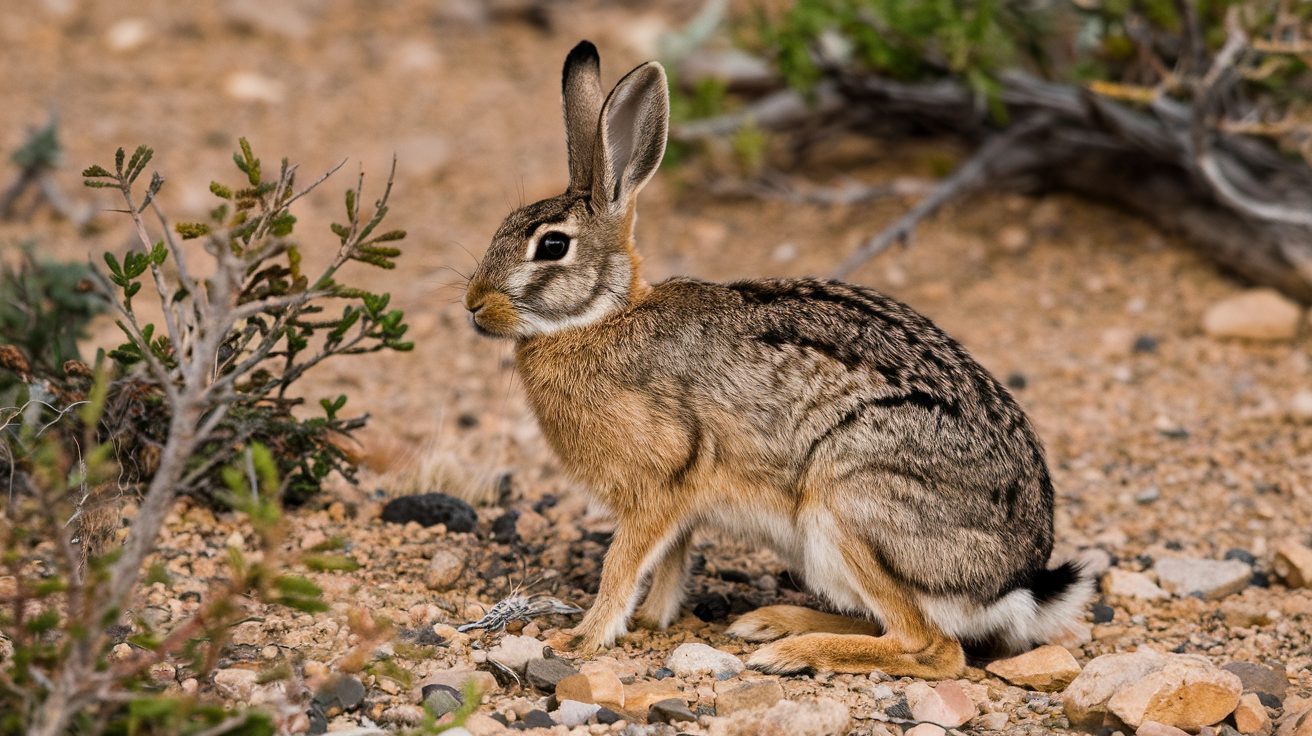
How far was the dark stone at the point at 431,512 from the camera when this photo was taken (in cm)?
601

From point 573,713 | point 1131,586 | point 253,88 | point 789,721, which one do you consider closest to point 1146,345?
point 1131,586

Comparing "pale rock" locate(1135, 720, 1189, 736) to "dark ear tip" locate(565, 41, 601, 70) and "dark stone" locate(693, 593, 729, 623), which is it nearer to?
"dark stone" locate(693, 593, 729, 623)

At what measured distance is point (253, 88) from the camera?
11914 mm

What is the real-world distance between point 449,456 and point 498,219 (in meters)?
3.65

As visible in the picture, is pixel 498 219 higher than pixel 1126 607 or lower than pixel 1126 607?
higher

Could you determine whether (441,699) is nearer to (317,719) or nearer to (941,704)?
(317,719)

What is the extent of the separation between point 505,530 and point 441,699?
183 centimetres

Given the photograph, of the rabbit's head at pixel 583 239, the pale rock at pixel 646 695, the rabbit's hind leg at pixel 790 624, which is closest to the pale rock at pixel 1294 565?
the rabbit's hind leg at pixel 790 624

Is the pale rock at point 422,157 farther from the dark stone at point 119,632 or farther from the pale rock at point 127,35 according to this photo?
the dark stone at point 119,632

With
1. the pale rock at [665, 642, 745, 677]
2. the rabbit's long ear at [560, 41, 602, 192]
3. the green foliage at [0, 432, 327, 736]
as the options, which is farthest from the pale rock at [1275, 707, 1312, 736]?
the rabbit's long ear at [560, 41, 602, 192]

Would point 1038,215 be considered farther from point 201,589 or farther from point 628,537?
point 201,589

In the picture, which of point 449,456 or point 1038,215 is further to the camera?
point 1038,215

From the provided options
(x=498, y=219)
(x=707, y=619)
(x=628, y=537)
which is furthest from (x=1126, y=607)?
(x=498, y=219)

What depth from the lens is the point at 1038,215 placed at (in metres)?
9.63
